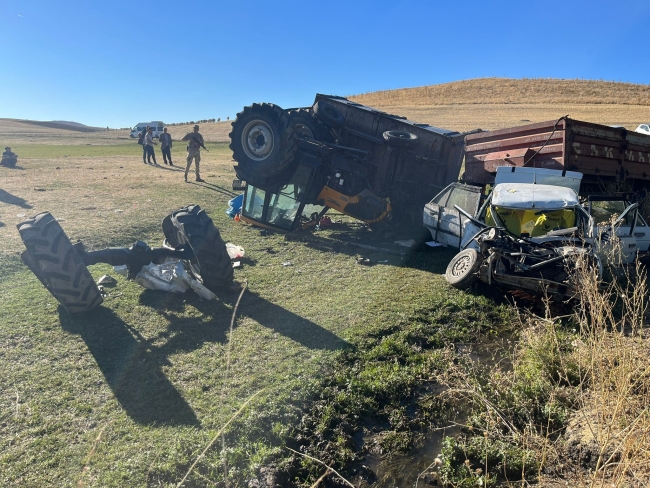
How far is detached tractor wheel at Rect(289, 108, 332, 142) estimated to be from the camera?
9.78 meters

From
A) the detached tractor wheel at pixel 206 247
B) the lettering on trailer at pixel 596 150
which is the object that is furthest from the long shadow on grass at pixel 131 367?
the lettering on trailer at pixel 596 150

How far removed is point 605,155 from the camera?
858 centimetres

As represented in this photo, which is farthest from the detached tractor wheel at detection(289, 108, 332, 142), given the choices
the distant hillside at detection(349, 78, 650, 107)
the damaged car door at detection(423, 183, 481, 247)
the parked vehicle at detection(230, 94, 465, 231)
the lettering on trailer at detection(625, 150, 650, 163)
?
the distant hillside at detection(349, 78, 650, 107)

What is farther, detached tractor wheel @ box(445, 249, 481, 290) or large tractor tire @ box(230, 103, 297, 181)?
large tractor tire @ box(230, 103, 297, 181)

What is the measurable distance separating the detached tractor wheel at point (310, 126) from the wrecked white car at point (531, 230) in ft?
10.00

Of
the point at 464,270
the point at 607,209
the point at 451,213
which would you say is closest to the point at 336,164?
the point at 451,213

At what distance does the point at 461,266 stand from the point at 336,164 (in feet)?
12.4

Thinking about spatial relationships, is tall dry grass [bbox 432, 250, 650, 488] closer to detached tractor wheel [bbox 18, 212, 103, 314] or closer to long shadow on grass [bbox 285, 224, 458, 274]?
long shadow on grass [bbox 285, 224, 458, 274]

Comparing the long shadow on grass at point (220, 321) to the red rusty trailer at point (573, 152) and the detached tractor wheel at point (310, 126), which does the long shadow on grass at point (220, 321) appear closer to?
the detached tractor wheel at point (310, 126)

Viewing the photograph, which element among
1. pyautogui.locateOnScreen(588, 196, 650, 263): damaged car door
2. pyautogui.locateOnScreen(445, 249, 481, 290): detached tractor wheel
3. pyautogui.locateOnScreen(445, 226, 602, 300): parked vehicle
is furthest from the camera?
pyautogui.locateOnScreen(588, 196, 650, 263): damaged car door

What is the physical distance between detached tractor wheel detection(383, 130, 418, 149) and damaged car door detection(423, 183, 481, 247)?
4.66 ft

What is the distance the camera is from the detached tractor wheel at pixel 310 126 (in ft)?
32.1

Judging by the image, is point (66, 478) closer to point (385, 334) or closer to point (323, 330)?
point (323, 330)

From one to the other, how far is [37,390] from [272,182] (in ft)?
19.8
